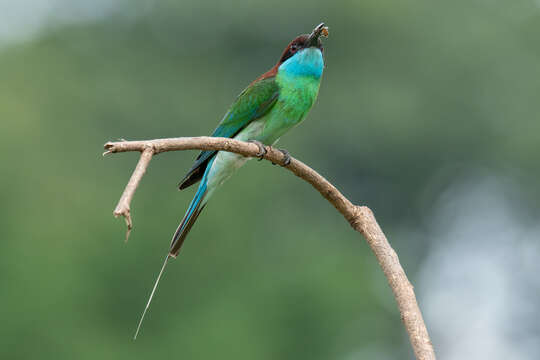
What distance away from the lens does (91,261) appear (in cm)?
1184

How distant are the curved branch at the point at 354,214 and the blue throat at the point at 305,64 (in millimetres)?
1074

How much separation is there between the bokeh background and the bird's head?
24.4ft

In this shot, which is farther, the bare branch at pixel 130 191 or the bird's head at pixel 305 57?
the bird's head at pixel 305 57

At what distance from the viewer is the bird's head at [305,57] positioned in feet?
10.6

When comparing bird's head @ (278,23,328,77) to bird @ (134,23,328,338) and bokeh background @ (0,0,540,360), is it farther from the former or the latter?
bokeh background @ (0,0,540,360)

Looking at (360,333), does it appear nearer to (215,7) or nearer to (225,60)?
(225,60)

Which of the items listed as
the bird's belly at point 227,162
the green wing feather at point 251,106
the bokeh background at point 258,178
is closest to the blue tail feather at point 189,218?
the bird's belly at point 227,162

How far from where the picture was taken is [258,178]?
15211 mm

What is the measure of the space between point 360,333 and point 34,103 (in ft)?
20.8

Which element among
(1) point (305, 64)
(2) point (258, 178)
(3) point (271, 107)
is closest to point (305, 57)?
(1) point (305, 64)

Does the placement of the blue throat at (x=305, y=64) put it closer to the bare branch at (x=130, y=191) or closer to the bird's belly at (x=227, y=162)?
the bird's belly at (x=227, y=162)

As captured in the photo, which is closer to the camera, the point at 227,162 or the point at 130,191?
the point at 130,191

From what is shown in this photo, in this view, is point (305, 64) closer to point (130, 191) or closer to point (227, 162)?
point (227, 162)

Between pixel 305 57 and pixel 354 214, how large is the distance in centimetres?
145
